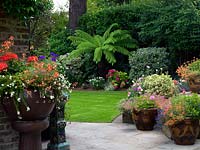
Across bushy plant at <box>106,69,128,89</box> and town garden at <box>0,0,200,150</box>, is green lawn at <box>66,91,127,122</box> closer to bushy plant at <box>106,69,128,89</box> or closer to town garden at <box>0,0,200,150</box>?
town garden at <box>0,0,200,150</box>

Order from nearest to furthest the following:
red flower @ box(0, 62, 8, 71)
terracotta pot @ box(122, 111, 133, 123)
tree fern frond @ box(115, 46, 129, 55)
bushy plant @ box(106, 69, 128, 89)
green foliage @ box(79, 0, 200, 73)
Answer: red flower @ box(0, 62, 8, 71), terracotta pot @ box(122, 111, 133, 123), green foliage @ box(79, 0, 200, 73), bushy plant @ box(106, 69, 128, 89), tree fern frond @ box(115, 46, 129, 55)

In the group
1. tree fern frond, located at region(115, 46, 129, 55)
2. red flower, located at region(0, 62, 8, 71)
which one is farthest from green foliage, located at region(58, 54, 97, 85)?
red flower, located at region(0, 62, 8, 71)

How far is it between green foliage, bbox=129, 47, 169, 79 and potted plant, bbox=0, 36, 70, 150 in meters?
8.64

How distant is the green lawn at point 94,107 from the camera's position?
8680 mm

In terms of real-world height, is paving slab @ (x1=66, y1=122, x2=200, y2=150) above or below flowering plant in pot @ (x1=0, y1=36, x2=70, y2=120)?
below

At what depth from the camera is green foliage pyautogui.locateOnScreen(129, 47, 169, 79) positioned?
44.5 ft

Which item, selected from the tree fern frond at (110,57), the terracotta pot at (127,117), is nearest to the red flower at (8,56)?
the terracotta pot at (127,117)

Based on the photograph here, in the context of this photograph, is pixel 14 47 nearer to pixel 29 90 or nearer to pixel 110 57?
pixel 29 90

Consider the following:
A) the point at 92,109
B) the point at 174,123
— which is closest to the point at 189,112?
the point at 174,123

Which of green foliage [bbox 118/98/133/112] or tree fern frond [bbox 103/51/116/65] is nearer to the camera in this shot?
green foliage [bbox 118/98/133/112]

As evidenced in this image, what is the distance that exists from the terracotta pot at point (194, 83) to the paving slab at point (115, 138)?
2.25 metres

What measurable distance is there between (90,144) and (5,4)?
8.69 feet

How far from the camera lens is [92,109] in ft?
32.1

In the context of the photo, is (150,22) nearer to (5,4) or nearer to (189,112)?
(189,112)
